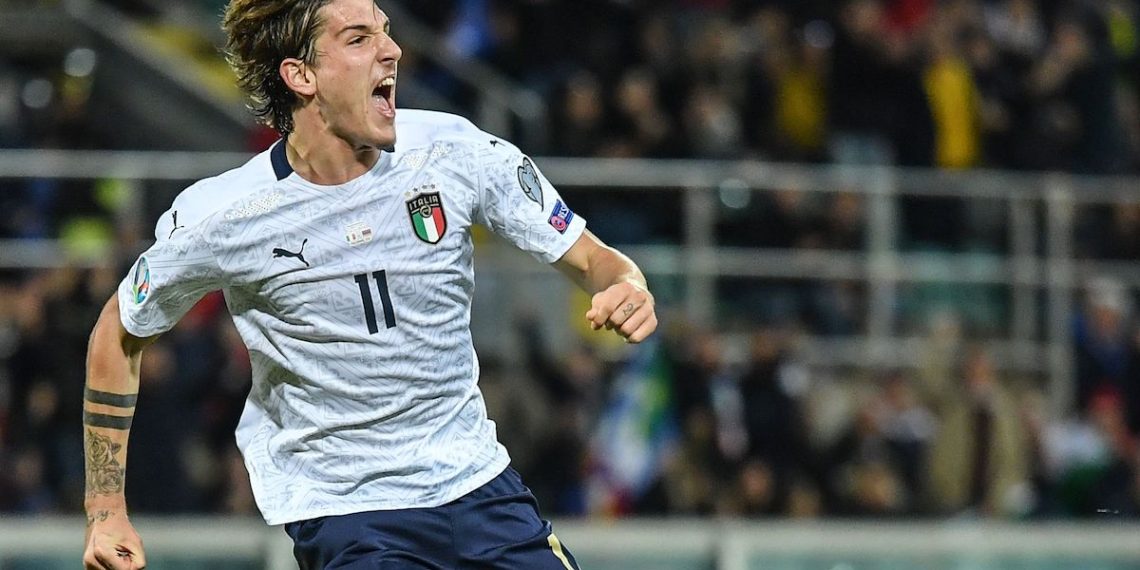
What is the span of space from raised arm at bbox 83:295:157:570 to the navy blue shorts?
411mm

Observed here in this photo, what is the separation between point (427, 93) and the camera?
12492 millimetres

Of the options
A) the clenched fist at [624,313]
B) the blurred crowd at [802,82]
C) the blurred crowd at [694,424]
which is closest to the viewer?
the clenched fist at [624,313]

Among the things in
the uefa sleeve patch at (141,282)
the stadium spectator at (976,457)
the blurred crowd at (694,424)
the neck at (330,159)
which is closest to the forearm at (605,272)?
the neck at (330,159)

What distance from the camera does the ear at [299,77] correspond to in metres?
4.14

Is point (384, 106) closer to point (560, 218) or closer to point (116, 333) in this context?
point (560, 218)

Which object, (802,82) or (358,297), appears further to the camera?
(802,82)

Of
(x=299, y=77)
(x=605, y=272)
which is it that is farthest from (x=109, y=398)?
(x=605, y=272)

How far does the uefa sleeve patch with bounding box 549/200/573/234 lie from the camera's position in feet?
13.5

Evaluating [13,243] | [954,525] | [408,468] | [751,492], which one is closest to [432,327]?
[408,468]

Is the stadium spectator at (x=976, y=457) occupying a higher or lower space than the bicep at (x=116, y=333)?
lower

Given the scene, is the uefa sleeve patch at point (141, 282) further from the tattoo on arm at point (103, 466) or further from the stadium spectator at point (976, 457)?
the stadium spectator at point (976, 457)

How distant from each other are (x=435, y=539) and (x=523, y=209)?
760 millimetres

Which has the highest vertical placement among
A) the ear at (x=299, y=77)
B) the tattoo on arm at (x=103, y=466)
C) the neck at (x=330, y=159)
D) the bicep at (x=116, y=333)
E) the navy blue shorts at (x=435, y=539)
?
the ear at (x=299, y=77)

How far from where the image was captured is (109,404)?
418cm
